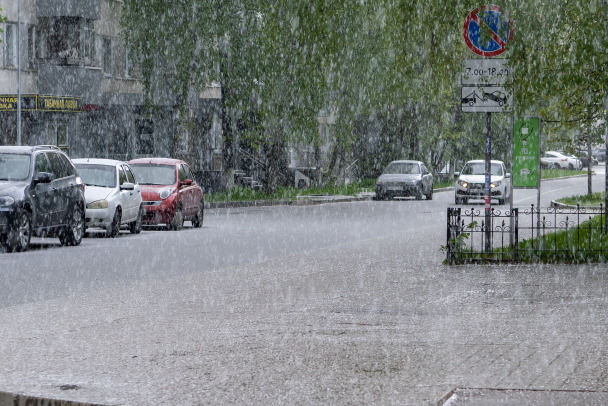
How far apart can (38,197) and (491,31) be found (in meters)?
9.32

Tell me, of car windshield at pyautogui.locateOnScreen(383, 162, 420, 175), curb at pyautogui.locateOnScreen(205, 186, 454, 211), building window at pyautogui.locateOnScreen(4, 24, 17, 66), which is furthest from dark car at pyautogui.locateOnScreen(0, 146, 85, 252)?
car windshield at pyautogui.locateOnScreen(383, 162, 420, 175)

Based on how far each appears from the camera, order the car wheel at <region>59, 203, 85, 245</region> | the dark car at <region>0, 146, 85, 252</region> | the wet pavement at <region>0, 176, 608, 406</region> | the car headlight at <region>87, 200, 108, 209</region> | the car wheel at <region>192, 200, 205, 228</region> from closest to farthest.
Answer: the wet pavement at <region>0, 176, 608, 406</region> < the dark car at <region>0, 146, 85, 252</region> < the car wheel at <region>59, 203, 85, 245</region> < the car headlight at <region>87, 200, 108, 209</region> < the car wheel at <region>192, 200, 205, 228</region>

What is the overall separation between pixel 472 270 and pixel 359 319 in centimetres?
540

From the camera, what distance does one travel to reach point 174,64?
40312 mm

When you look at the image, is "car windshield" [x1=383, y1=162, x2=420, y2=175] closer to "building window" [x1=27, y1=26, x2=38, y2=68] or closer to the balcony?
the balcony

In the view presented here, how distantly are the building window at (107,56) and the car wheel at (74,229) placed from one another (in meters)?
30.2

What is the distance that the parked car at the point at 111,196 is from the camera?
80.3ft

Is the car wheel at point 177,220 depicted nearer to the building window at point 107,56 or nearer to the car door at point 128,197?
the car door at point 128,197

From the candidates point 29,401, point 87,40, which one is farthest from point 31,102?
point 29,401

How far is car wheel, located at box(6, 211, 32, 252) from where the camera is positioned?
1995cm

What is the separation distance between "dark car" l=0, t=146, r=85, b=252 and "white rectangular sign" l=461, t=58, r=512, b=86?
26.1 feet

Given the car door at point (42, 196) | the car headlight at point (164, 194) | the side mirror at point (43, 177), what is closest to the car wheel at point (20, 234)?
the car door at point (42, 196)

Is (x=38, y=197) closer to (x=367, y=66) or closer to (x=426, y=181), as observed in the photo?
(x=426, y=181)

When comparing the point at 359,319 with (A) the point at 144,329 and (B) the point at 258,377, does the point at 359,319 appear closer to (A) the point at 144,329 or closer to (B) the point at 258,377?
(A) the point at 144,329
